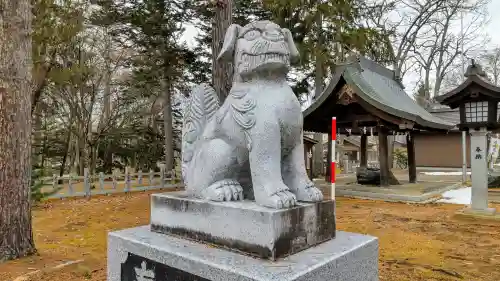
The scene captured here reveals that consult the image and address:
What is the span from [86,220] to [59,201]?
3.36 metres

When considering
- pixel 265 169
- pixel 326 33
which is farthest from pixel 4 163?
pixel 326 33

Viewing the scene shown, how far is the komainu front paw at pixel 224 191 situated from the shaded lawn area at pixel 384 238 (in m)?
1.99

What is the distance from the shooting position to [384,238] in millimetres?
4930

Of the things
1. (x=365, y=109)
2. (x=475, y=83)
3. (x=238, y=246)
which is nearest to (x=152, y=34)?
(x=365, y=109)

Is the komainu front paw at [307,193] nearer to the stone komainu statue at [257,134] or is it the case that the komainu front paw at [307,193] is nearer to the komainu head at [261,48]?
the stone komainu statue at [257,134]

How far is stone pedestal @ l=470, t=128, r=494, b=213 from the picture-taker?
652cm

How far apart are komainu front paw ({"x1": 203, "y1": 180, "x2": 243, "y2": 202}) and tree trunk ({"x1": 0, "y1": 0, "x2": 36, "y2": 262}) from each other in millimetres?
2897

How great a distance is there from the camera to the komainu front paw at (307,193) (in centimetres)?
212

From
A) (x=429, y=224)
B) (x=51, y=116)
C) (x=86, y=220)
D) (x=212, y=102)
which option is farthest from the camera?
(x=51, y=116)

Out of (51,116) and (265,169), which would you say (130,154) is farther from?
(265,169)

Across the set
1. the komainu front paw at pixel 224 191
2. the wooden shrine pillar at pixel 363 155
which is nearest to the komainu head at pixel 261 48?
the komainu front paw at pixel 224 191

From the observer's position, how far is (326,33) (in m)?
13.0

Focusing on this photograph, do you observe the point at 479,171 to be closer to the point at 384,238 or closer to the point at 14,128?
the point at 384,238

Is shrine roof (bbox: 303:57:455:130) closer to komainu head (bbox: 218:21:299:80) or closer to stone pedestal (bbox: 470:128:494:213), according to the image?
stone pedestal (bbox: 470:128:494:213)
